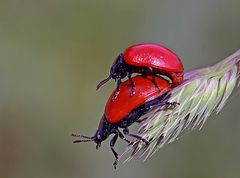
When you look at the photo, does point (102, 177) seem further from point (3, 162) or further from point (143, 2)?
point (143, 2)

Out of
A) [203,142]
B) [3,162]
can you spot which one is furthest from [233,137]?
[3,162]

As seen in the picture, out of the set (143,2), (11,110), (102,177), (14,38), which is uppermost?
(143,2)

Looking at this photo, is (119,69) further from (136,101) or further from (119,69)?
(136,101)

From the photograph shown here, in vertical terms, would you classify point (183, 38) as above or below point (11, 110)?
above

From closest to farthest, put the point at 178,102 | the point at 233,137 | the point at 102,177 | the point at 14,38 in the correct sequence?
the point at 178,102 < the point at 233,137 < the point at 102,177 < the point at 14,38

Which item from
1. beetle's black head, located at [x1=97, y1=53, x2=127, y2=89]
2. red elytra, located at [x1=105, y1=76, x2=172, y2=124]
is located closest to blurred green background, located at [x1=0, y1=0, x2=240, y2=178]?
beetle's black head, located at [x1=97, y1=53, x2=127, y2=89]

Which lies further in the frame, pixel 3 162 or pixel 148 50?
pixel 3 162

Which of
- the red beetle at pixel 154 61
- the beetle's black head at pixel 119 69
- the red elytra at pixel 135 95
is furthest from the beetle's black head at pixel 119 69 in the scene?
the red elytra at pixel 135 95

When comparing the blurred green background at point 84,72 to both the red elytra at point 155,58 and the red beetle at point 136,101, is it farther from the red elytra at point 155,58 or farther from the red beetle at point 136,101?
the red elytra at point 155,58
